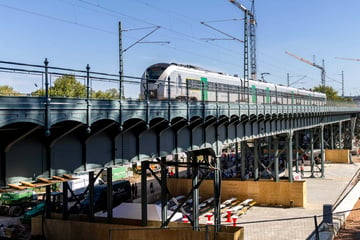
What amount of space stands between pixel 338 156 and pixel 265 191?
99.9ft

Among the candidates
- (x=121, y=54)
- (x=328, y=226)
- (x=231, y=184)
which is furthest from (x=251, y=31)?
(x=328, y=226)

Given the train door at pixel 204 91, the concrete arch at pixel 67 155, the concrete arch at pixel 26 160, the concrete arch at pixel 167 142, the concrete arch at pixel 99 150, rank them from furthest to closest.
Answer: the train door at pixel 204 91, the concrete arch at pixel 167 142, the concrete arch at pixel 99 150, the concrete arch at pixel 67 155, the concrete arch at pixel 26 160

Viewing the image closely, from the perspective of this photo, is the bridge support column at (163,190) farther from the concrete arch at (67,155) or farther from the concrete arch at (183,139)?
the concrete arch at (67,155)

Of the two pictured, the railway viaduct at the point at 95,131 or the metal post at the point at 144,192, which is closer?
the railway viaduct at the point at 95,131

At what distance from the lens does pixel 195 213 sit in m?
16.5

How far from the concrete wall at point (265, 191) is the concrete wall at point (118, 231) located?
1344 centimetres

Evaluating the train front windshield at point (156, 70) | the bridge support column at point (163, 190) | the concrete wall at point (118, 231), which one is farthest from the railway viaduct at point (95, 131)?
the train front windshield at point (156, 70)

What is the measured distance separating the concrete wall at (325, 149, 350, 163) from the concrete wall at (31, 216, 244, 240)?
43465 millimetres

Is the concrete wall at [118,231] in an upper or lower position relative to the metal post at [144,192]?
Answer: lower

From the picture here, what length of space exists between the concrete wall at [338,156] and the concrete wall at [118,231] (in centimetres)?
4346

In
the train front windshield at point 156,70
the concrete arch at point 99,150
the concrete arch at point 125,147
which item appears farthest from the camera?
the train front windshield at point 156,70

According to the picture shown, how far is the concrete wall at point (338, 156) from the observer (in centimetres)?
5441

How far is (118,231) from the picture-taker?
18.4 meters

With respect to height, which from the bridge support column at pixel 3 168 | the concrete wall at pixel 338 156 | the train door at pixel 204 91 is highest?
the train door at pixel 204 91
